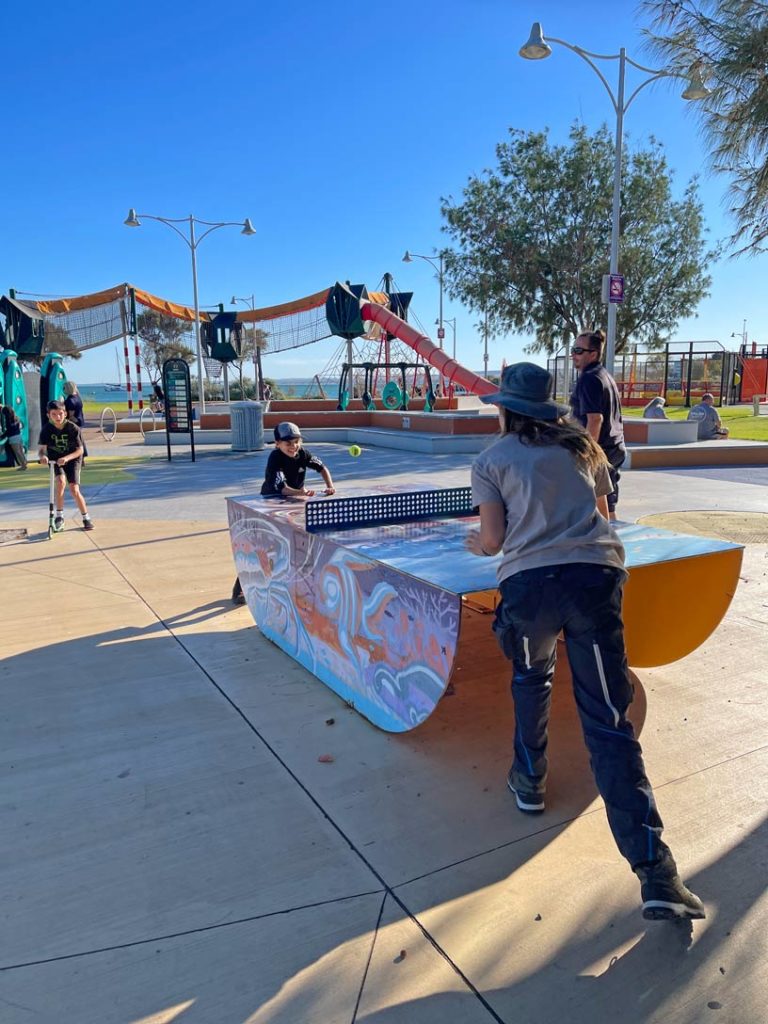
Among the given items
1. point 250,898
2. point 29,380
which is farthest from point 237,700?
point 29,380

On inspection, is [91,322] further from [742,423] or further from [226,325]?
[742,423]

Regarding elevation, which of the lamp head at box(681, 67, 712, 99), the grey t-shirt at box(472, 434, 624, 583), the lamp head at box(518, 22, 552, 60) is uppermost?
the lamp head at box(518, 22, 552, 60)

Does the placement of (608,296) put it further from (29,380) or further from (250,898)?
(250,898)

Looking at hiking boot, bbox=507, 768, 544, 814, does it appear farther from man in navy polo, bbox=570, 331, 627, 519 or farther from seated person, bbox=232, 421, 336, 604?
seated person, bbox=232, 421, 336, 604

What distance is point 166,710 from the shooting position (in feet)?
13.3

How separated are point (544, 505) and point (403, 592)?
3.44 ft

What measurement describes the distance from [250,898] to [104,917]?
49 centimetres

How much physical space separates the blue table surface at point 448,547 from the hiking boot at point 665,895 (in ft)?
3.87

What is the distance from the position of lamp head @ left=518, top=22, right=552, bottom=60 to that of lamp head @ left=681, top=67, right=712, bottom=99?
3038 millimetres

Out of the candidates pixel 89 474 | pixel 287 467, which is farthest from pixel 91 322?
pixel 287 467

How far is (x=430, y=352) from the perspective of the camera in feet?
85.1

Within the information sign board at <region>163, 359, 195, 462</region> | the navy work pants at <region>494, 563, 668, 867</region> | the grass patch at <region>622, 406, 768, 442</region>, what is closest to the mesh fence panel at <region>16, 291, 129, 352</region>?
the information sign board at <region>163, 359, 195, 462</region>

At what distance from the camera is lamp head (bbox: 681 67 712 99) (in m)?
12.7

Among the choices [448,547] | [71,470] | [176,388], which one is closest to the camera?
[448,547]
